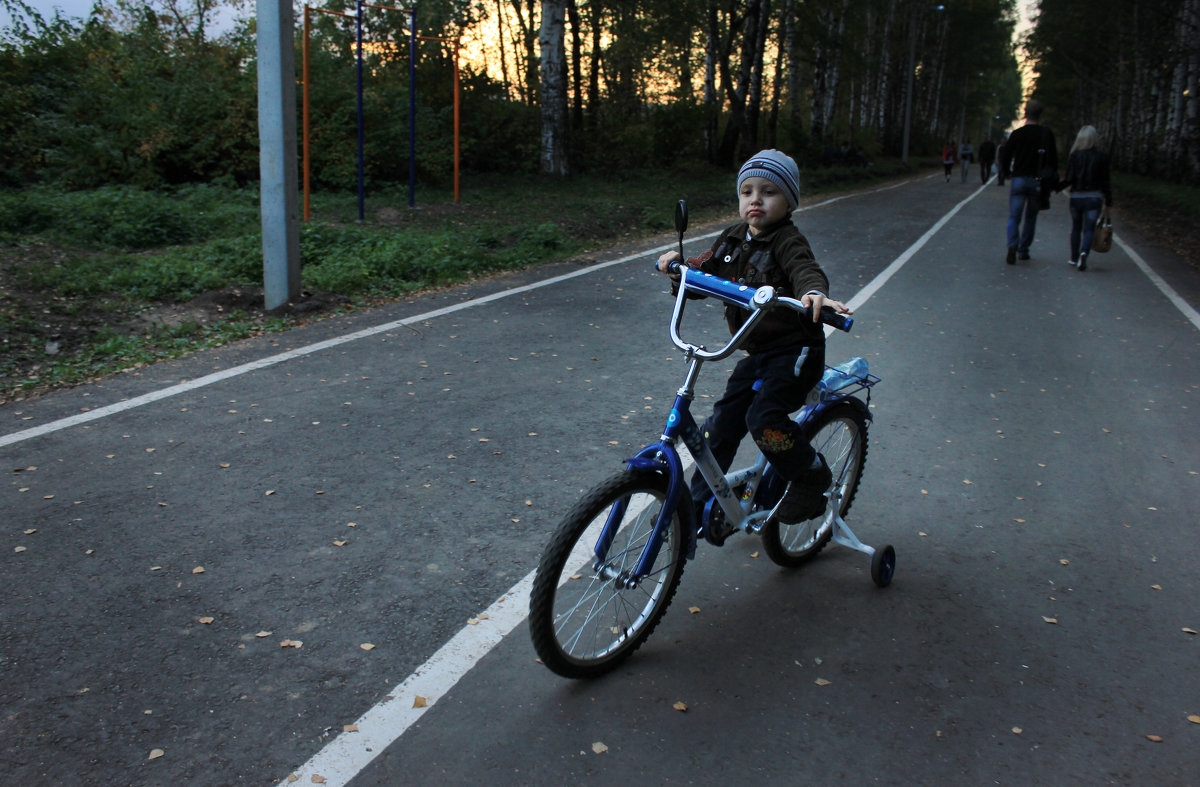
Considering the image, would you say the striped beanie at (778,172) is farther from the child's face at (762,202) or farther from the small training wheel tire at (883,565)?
the small training wheel tire at (883,565)

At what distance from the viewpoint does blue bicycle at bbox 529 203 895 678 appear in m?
3.12

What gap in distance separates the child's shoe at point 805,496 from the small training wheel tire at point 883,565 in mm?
396

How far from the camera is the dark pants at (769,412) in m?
3.62

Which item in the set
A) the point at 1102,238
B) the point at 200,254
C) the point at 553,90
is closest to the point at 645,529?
the point at 200,254

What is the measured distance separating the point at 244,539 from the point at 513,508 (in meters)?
1.26

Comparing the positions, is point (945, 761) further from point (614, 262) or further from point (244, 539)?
point (614, 262)

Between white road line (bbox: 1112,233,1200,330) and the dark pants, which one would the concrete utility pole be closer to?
the dark pants

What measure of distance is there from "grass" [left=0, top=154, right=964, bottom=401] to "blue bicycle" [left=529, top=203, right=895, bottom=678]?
4.99 m

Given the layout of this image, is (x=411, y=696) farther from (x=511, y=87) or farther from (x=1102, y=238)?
(x=511, y=87)

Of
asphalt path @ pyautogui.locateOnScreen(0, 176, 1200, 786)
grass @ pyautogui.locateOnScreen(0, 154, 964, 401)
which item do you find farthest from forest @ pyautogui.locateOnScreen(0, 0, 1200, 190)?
asphalt path @ pyautogui.locateOnScreen(0, 176, 1200, 786)

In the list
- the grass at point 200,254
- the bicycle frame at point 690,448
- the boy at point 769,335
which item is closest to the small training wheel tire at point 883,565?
the boy at point 769,335

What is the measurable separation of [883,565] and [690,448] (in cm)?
122

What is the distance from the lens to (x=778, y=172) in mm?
3578

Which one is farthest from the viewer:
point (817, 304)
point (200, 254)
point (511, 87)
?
point (511, 87)
